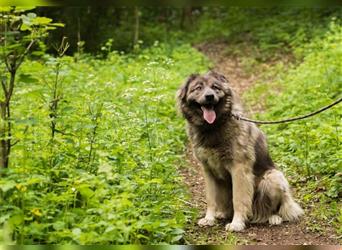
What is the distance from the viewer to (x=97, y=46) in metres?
17.9

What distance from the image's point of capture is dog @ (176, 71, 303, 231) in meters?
5.36

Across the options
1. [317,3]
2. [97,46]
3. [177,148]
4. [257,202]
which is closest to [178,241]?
[257,202]

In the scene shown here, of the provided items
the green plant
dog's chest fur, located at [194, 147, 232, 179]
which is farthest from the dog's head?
the green plant

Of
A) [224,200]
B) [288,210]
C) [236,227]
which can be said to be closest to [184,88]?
[224,200]

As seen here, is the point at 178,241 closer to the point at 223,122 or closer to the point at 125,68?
the point at 223,122

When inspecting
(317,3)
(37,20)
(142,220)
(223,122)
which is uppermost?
(317,3)

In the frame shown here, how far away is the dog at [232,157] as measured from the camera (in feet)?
17.6

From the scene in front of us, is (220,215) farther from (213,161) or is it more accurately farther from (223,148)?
(223,148)

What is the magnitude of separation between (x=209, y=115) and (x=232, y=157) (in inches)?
19.2

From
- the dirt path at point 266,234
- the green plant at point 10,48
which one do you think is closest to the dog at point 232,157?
the dirt path at point 266,234

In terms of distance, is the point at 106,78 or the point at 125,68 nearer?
the point at 106,78

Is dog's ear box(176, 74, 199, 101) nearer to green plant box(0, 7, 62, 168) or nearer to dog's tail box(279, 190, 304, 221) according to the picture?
dog's tail box(279, 190, 304, 221)

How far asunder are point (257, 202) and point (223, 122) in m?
0.90

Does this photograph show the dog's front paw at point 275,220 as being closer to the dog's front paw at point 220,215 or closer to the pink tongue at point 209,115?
the dog's front paw at point 220,215
